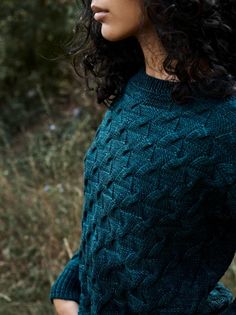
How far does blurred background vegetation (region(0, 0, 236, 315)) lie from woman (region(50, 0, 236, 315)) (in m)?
1.47

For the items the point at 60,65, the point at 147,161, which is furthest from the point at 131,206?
the point at 60,65

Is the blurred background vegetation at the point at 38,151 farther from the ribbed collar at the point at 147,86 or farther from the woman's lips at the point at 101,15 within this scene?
the woman's lips at the point at 101,15

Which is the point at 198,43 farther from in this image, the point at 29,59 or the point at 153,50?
the point at 29,59

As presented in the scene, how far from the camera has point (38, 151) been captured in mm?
5066

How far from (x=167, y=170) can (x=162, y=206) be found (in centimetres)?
8

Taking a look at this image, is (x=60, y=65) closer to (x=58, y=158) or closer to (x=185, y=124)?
(x=58, y=158)

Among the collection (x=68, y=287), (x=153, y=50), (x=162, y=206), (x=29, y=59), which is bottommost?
(x=29, y=59)

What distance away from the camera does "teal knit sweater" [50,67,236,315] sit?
5.05 feet

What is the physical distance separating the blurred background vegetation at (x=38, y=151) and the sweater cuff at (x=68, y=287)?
3.81 ft

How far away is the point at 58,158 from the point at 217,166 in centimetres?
317

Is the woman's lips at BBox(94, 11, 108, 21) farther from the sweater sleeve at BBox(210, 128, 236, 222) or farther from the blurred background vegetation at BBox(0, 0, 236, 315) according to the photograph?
the blurred background vegetation at BBox(0, 0, 236, 315)

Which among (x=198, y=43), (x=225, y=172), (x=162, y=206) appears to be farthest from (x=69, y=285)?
(x=198, y=43)

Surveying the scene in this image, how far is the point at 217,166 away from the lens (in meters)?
1.52

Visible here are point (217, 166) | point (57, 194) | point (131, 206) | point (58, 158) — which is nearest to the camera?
point (217, 166)
